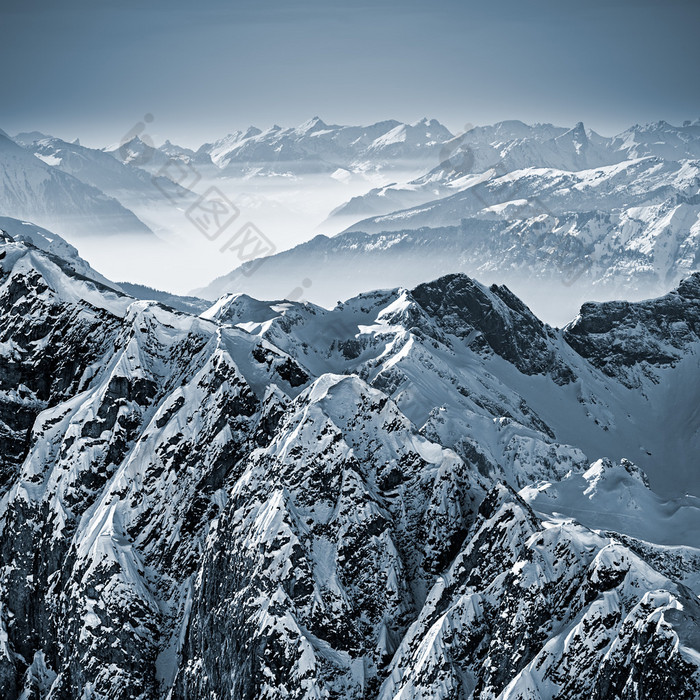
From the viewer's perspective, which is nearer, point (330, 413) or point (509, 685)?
point (509, 685)

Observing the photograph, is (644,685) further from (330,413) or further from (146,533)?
(146,533)

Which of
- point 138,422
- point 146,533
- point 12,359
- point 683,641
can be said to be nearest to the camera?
point 683,641

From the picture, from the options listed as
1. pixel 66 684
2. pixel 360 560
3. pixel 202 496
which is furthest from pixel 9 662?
pixel 360 560

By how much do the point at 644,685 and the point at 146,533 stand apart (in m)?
70.3

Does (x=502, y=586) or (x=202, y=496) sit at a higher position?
(x=202, y=496)

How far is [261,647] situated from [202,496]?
29887 mm

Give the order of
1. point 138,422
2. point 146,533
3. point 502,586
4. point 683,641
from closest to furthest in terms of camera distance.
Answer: point 683,641 → point 502,586 → point 146,533 → point 138,422

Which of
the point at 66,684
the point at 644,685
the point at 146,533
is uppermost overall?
the point at 146,533

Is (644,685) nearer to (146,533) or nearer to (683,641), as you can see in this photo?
(683,641)

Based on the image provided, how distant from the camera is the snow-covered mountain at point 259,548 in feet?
294

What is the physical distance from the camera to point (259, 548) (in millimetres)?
104188

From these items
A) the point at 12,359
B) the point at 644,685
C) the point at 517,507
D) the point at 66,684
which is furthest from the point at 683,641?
the point at 12,359

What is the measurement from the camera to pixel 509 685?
86.9 metres

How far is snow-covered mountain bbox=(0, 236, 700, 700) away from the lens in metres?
89.5
